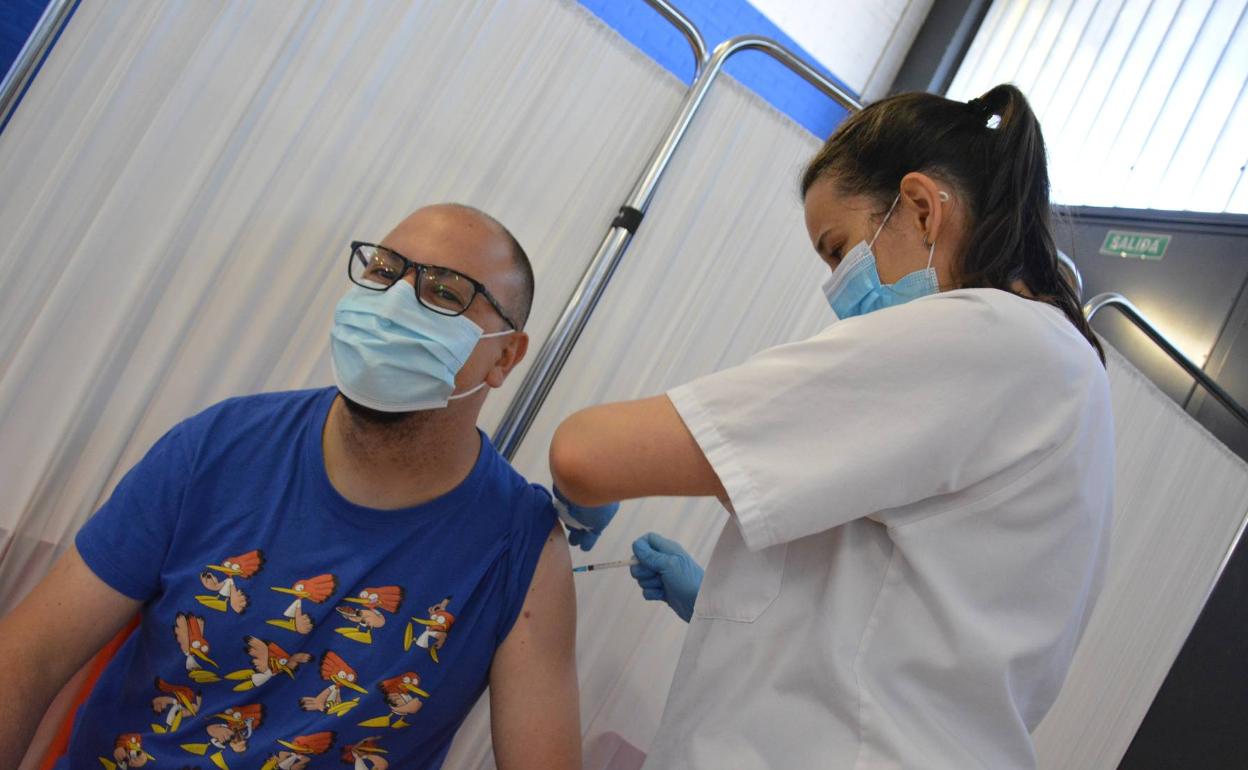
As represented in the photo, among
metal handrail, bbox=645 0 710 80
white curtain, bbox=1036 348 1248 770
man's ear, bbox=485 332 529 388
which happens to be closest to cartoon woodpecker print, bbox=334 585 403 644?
man's ear, bbox=485 332 529 388

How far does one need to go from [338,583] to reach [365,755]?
0.87 ft

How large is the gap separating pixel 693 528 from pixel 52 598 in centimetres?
147

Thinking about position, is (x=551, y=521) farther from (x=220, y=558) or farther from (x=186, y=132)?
(x=186, y=132)

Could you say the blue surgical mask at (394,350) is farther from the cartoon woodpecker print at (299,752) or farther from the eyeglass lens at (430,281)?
the cartoon woodpecker print at (299,752)

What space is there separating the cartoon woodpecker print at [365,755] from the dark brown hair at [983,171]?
3.47 feet

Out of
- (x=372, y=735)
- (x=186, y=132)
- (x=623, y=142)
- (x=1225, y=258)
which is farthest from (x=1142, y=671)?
(x=186, y=132)

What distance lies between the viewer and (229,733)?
126 centimetres

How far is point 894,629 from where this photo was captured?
96 centimetres

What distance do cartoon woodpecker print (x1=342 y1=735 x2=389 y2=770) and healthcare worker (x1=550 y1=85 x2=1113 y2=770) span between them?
0.47 meters

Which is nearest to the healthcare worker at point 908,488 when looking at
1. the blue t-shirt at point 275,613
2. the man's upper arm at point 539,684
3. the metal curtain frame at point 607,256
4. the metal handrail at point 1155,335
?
the man's upper arm at point 539,684

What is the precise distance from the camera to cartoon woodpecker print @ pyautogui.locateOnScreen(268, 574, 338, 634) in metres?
1.27

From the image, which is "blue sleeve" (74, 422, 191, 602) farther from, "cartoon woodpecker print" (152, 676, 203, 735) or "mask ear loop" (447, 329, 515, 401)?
"mask ear loop" (447, 329, 515, 401)

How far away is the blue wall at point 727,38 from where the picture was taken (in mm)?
4277

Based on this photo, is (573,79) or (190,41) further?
(573,79)
